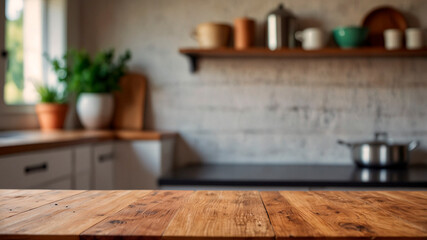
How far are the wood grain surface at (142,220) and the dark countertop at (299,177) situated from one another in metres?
1.22

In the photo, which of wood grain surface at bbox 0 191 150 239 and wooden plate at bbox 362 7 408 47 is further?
wooden plate at bbox 362 7 408 47

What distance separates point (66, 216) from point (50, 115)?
6.63ft

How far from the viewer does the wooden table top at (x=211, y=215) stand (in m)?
0.54

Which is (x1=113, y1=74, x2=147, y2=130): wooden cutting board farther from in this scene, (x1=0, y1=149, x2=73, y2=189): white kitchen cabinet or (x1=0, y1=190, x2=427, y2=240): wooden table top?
(x1=0, y1=190, x2=427, y2=240): wooden table top

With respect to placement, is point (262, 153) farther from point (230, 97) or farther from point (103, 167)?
point (103, 167)

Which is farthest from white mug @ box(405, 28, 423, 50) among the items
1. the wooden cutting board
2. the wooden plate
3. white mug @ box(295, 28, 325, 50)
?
the wooden cutting board

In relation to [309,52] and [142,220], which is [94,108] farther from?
[142,220]

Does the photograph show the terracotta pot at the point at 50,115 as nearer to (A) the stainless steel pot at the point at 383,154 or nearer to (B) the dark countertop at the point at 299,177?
(B) the dark countertop at the point at 299,177

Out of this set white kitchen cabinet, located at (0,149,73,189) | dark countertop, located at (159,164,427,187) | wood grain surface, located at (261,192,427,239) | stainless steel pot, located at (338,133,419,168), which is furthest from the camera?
stainless steel pot, located at (338,133,419,168)

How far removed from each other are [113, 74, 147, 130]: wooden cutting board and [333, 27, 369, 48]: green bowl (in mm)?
1311

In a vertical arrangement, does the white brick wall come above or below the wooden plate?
below

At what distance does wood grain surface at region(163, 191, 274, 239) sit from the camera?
0.53m

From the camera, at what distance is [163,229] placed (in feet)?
1.83

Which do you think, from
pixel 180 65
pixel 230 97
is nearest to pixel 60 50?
pixel 180 65
